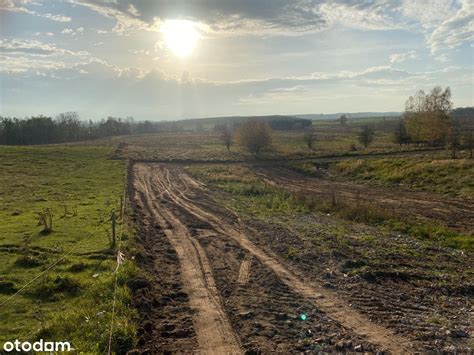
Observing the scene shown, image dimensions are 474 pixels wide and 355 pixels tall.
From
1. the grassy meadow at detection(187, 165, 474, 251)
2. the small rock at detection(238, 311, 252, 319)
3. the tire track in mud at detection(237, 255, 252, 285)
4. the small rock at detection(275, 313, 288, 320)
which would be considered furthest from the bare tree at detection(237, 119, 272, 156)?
the small rock at detection(275, 313, 288, 320)

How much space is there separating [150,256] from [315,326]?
8.38 meters

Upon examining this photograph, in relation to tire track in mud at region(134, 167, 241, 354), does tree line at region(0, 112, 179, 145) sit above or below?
above

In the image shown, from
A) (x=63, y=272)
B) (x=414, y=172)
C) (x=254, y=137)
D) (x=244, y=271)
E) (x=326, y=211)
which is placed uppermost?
(x=254, y=137)

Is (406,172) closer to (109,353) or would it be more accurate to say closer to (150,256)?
(150,256)

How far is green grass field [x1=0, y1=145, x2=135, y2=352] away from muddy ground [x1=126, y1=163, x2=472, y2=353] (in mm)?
1095

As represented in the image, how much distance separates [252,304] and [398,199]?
2504 cm

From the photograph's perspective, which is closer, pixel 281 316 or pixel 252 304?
pixel 281 316

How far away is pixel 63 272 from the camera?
13.7m

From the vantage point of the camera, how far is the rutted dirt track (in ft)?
31.0

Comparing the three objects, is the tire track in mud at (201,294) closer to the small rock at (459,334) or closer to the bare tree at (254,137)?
the small rock at (459,334)

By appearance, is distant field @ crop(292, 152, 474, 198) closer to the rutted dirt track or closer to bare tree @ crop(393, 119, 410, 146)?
the rutted dirt track

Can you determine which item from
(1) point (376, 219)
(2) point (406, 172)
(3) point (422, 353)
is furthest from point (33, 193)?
(2) point (406, 172)

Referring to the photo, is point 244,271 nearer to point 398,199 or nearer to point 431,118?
point 398,199

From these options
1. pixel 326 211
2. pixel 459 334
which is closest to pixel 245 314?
pixel 459 334
